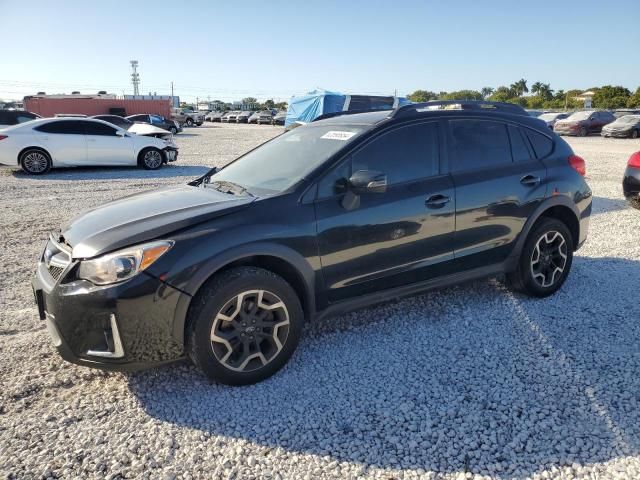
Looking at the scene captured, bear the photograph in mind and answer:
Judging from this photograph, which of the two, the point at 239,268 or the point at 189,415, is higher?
the point at 239,268

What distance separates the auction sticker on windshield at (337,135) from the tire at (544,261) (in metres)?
1.90

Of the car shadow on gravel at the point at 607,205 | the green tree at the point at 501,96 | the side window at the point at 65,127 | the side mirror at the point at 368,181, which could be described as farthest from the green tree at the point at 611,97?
the side mirror at the point at 368,181

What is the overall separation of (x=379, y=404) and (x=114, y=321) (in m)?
1.62

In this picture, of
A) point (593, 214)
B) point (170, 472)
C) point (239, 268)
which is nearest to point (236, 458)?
point (170, 472)

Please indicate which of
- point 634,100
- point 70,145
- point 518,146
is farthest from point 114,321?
point 634,100

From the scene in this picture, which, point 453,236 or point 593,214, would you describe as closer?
A: point 453,236

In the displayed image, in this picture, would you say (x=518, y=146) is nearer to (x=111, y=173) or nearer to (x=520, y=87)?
(x=111, y=173)

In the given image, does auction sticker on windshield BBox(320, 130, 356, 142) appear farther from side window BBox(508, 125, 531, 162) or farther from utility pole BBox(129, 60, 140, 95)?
utility pole BBox(129, 60, 140, 95)

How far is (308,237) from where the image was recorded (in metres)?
3.23

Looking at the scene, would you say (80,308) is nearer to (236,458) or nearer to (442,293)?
(236,458)

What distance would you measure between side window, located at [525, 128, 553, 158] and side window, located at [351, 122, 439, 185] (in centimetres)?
114

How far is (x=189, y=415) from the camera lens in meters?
2.88

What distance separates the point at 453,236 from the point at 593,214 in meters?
5.57

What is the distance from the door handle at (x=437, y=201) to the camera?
12.1 ft
